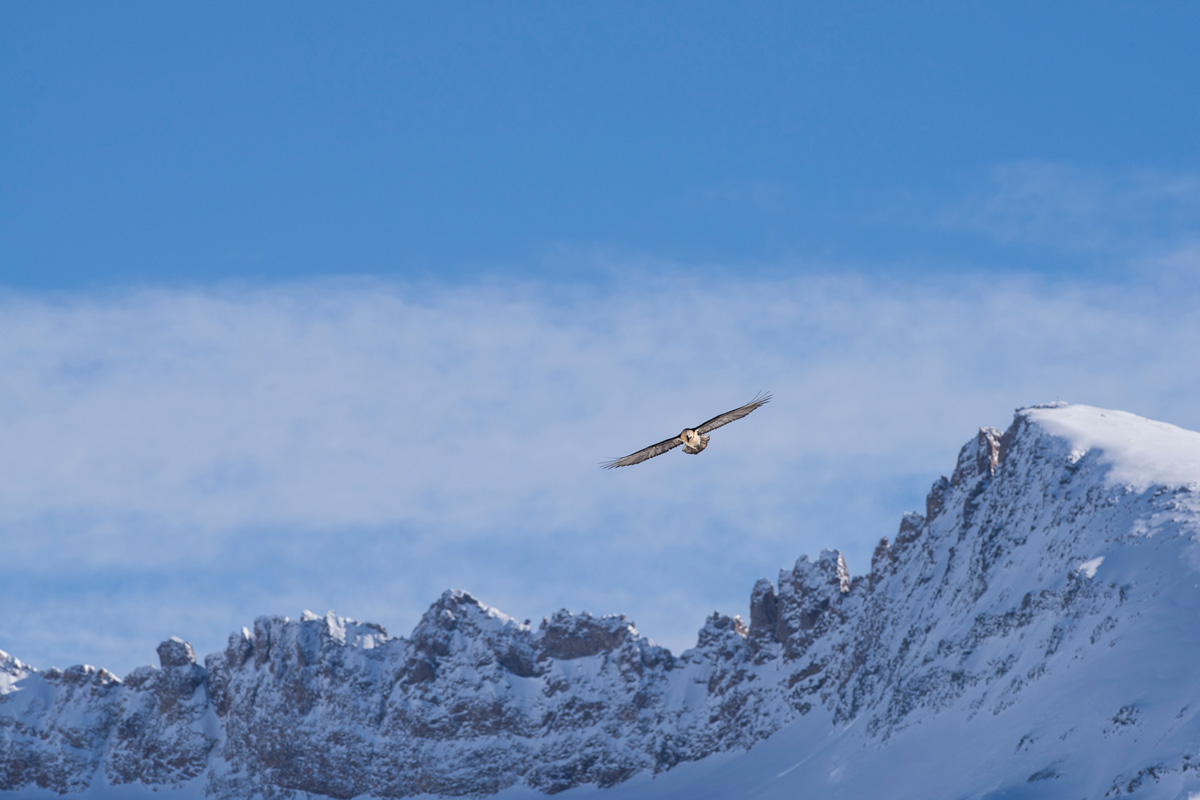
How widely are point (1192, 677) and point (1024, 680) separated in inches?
1174

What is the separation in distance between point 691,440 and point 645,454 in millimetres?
1801

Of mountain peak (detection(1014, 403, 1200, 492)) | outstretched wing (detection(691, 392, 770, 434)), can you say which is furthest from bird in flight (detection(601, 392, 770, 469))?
mountain peak (detection(1014, 403, 1200, 492))

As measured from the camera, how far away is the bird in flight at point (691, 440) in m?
35.7

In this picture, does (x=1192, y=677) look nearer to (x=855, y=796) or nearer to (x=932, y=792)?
(x=932, y=792)

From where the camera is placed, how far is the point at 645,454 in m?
37.1

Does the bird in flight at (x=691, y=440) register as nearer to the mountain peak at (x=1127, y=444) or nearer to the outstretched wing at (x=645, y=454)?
the outstretched wing at (x=645, y=454)

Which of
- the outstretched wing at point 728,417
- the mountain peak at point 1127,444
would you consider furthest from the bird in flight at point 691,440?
the mountain peak at point 1127,444

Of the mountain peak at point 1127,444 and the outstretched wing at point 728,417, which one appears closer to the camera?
the outstretched wing at point 728,417

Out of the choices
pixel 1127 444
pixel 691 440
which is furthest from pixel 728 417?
pixel 1127 444

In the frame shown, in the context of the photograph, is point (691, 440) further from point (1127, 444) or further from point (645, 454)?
point (1127, 444)

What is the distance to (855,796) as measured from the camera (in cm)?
16038

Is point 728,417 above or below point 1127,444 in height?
below

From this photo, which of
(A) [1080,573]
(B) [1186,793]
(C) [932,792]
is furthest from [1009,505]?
(B) [1186,793]

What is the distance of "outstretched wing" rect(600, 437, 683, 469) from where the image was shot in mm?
36625
